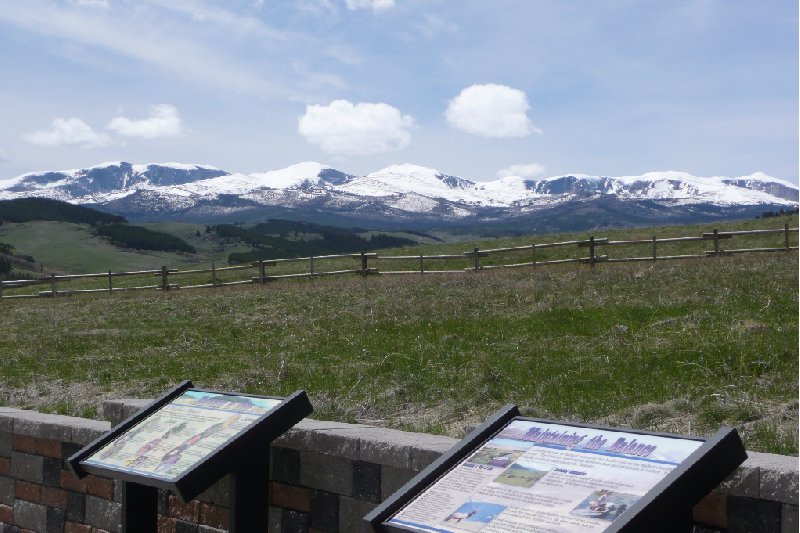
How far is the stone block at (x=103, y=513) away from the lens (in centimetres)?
677


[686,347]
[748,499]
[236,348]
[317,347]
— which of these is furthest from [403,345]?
[748,499]

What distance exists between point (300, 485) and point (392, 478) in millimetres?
838

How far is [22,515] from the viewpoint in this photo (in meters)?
7.59

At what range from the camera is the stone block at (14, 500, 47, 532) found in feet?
24.3

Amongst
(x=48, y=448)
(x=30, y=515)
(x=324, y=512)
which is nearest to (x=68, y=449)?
(x=48, y=448)

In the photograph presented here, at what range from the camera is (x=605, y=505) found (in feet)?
11.2

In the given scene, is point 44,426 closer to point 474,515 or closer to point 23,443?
point 23,443

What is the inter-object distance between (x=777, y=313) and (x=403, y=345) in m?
5.53

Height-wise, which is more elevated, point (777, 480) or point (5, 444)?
point (777, 480)

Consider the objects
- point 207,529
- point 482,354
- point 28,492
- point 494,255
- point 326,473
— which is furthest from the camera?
point 494,255

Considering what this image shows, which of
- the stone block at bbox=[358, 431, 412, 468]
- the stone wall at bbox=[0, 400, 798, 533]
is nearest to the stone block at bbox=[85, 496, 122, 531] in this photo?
the stone wall at bbox=[0, 400, 798, 533]

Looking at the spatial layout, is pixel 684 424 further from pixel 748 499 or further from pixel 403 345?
pixel 403 345

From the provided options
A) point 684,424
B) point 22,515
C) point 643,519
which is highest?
point 643,519

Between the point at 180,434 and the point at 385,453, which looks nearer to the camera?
the point at 385,453
